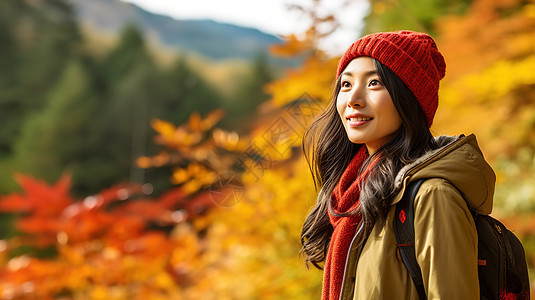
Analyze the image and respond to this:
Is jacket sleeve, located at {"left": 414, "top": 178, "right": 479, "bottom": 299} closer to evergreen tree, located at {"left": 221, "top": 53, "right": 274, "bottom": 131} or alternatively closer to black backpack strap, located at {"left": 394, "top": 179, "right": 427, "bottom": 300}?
black backpack strap, located at {"left": 394, "top": 179, "right": 427, "bottom": 300}

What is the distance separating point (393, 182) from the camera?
1.13 m

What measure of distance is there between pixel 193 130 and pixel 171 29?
4.79 m

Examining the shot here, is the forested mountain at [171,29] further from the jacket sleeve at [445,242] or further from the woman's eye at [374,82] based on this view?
the jacket sleeve at [445,242]

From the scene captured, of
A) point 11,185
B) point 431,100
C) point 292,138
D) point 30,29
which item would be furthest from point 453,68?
point 30,29

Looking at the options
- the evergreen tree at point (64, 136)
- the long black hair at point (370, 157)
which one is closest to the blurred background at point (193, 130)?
the evergreen tree at point (64, 136)

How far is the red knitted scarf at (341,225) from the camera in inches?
46.7

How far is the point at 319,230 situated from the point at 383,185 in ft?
1.11

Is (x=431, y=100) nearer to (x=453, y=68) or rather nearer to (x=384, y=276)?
(x=384, y=276)

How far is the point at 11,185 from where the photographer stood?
24.0 ft

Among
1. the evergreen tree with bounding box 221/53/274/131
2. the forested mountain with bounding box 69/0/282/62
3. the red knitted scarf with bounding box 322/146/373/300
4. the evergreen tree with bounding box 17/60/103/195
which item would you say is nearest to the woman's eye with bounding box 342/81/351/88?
the red knitted scarf with bounding box 322/146/373/300

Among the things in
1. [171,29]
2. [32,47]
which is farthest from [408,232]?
[32,47]

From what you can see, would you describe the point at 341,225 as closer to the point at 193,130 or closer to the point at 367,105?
the point at 367,105

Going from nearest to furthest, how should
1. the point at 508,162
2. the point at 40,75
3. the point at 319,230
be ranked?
the point at 319,230
the point at 508,162
the point at 40,75

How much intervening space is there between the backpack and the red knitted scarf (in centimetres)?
13
